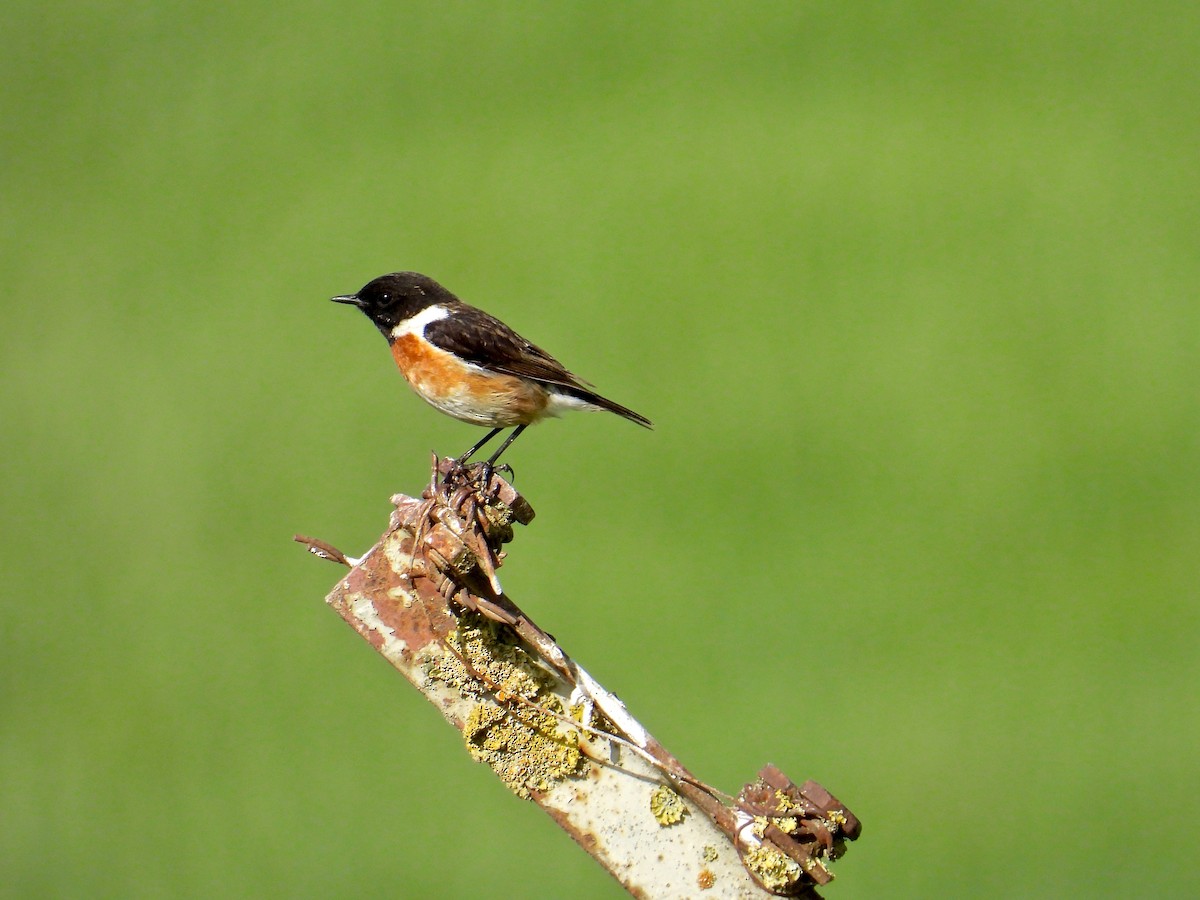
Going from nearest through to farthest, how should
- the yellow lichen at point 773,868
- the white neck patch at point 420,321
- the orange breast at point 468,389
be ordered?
the yellow lichen at point 773,868
the orange breast at point 468,389
the white neck patch at point 420,321

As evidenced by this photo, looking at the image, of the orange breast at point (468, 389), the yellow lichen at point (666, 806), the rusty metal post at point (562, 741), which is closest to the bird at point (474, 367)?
the orange breast at point (468, 389)

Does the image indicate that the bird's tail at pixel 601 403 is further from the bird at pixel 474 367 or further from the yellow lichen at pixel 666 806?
the yellow lichen at pixel 666 806

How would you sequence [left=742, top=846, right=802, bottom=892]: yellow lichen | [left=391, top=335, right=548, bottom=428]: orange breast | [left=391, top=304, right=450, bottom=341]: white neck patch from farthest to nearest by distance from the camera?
1. [left=391, top=304, right=450, bottom=341]: white neck patch
2. [left=391, top=335, right=548, bottom=428]: orange breast
3. [left=742, top=846, right=802, bottom=892]: yellow lichen

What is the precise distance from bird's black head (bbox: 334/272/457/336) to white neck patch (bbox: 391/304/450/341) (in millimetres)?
18

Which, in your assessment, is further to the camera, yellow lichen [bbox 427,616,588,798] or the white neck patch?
the white neck patch

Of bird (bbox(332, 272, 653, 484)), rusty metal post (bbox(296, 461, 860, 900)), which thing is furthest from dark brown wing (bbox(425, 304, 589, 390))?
rusty metal post (bbox(296, 461, 860, 900))

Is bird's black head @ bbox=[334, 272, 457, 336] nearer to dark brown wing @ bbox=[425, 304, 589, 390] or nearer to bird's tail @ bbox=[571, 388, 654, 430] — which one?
dark brown wing @ bbox=[425, 304, 589, 390]

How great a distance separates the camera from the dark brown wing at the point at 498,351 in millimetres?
4086

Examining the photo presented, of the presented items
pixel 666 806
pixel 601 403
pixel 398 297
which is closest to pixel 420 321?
pixel 398 297

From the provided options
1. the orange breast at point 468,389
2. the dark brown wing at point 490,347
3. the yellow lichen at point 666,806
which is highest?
→ the dark brown wing at point 490,347

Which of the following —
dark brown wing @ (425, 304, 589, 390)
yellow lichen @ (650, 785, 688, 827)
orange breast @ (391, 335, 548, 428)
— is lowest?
yellow lichen @ (650, 785, 688, 827)

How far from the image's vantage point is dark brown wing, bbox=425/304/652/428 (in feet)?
13.4

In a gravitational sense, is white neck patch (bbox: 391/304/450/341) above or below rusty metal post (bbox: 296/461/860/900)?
above

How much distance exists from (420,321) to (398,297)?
146mm
